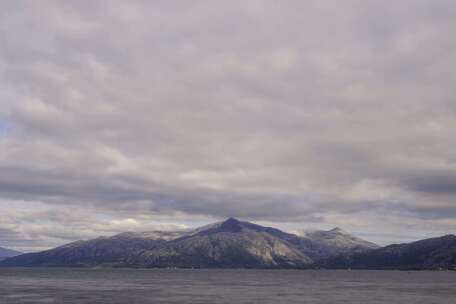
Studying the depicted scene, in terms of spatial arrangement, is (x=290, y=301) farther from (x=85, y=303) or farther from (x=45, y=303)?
(x=45, y=303)

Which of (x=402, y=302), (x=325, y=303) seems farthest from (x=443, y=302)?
(x=325, y=303)

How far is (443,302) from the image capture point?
154m

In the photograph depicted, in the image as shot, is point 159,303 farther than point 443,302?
No

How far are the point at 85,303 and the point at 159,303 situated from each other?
2006 centimetres

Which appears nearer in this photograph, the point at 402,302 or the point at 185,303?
the point at 185,303

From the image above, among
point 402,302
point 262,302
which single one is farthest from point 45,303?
point 402,302

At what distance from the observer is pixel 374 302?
15312cm

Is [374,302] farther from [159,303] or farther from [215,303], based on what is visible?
[159,303]

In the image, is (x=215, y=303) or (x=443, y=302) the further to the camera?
(x=443, y=302)

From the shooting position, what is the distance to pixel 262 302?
488 feet

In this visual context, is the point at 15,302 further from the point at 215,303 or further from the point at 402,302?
the point at 402,302

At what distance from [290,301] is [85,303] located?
5968 centimetres

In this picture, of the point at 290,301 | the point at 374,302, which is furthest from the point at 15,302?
the point at 374,302

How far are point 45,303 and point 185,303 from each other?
3816cm
